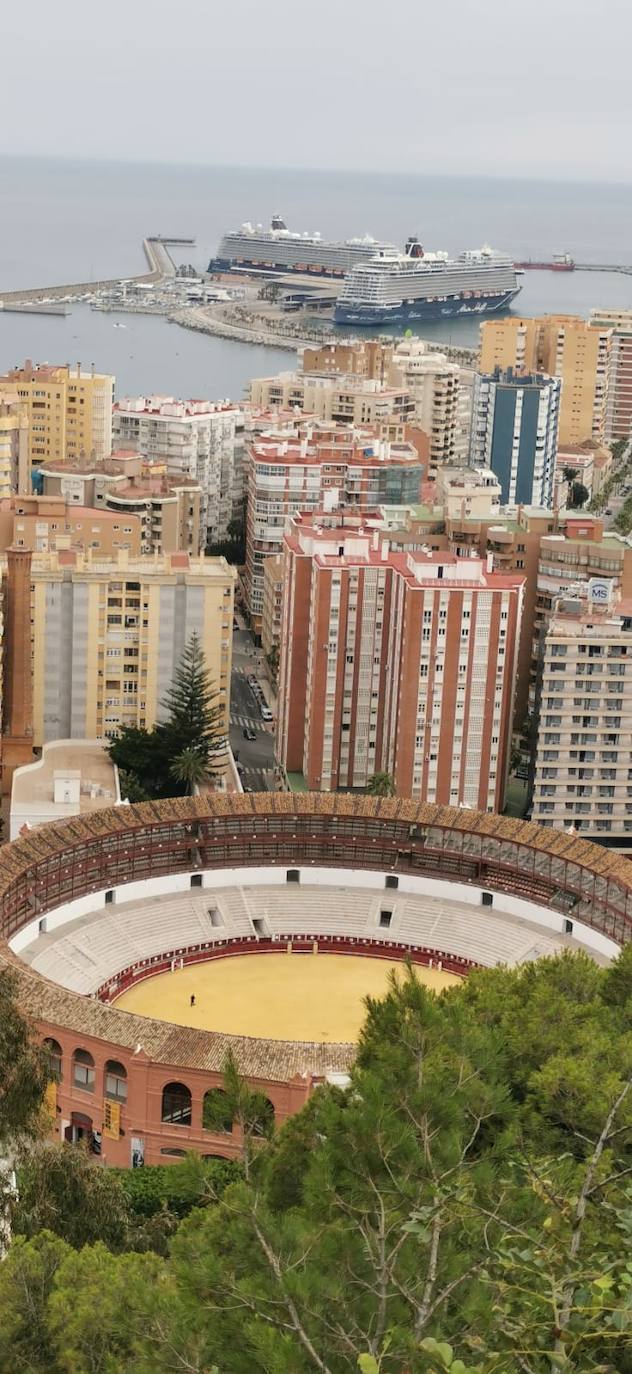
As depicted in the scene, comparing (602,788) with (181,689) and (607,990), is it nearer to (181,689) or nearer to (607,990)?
A: (181,689)

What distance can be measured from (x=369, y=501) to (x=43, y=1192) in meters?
33.3

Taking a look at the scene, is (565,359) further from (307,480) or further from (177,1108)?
(177,1108)

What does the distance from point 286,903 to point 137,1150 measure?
716cm

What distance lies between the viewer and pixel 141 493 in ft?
133

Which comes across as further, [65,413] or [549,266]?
[549,266]

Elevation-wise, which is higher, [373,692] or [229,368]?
[229,368]

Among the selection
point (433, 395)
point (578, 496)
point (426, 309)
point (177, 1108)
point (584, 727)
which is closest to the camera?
point (177, 1108)

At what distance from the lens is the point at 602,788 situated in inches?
1105

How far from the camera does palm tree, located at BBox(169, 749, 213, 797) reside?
28156 mm

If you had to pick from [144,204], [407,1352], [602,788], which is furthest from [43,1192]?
→ [144,204]

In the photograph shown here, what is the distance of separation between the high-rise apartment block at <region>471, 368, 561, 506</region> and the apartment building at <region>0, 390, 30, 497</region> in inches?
571

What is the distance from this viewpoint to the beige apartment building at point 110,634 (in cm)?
2967

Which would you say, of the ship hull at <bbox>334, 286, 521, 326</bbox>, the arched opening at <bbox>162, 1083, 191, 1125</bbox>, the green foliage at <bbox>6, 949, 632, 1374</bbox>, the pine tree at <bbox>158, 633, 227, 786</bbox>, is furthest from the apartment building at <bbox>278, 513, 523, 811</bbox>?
the ship hull at <bbox>334, 286, 521, 326</bbox>

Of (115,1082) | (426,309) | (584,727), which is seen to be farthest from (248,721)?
(426,309)
